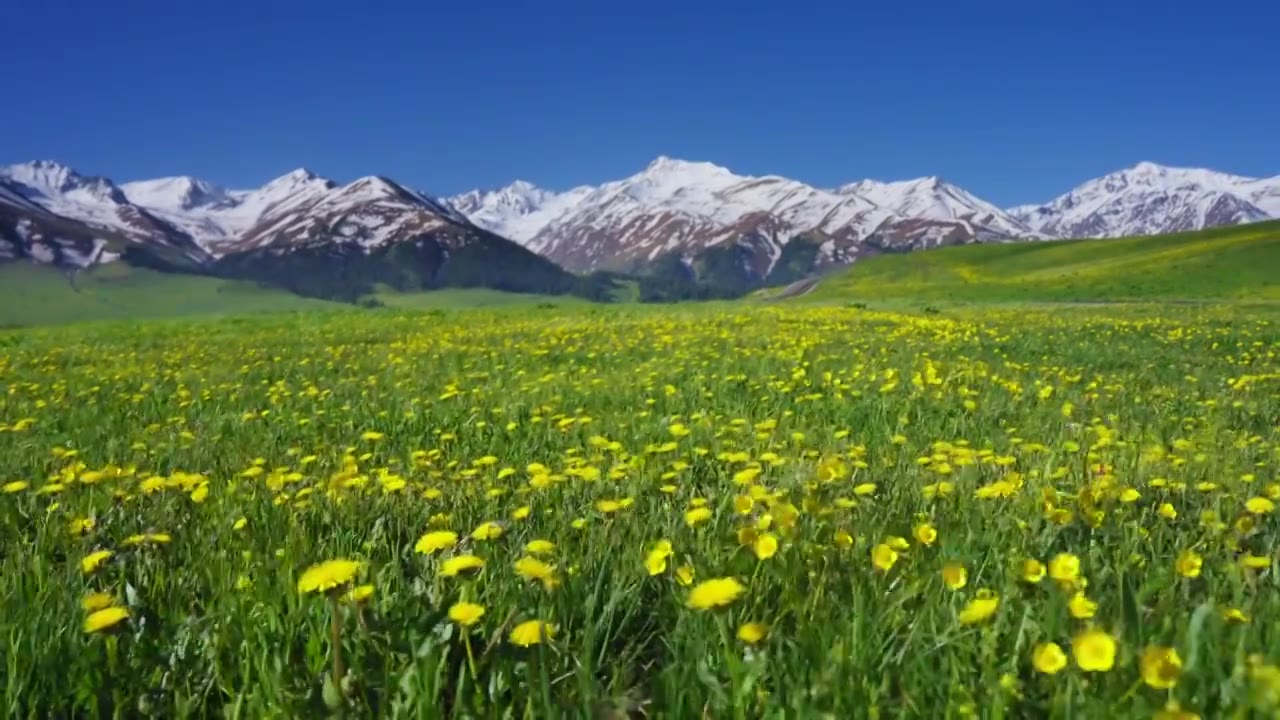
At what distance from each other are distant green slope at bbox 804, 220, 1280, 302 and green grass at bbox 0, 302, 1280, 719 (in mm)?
44562

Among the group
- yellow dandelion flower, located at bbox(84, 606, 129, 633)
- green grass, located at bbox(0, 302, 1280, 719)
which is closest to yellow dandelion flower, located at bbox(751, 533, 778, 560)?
green grass, located at bbox(0, 302, 1280, 719)

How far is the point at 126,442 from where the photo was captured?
6.41 m

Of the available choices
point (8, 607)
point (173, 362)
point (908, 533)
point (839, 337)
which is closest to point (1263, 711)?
point (908, 533)

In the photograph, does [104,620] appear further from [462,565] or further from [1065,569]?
[1065,569]

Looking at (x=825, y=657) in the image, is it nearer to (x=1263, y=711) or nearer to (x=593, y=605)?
(x=593, y=605)

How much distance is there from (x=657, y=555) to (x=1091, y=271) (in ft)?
252

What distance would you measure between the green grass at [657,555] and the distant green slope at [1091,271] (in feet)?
146

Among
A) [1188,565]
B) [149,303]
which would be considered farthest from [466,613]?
[149,303]

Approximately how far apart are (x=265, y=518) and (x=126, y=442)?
11.8ft

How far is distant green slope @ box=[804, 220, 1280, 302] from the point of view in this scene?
52.7 meters

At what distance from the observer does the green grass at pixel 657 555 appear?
197cm

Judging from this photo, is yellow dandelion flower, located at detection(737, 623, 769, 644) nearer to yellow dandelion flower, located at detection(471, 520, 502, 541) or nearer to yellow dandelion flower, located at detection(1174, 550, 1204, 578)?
yellow dandelion flower, located at detection(471, 520, 502, 541)

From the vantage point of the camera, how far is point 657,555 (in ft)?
8.10

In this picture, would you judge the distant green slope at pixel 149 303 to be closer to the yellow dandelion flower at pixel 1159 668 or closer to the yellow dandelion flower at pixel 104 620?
the yellow dandelion flower at pixel 104 620
